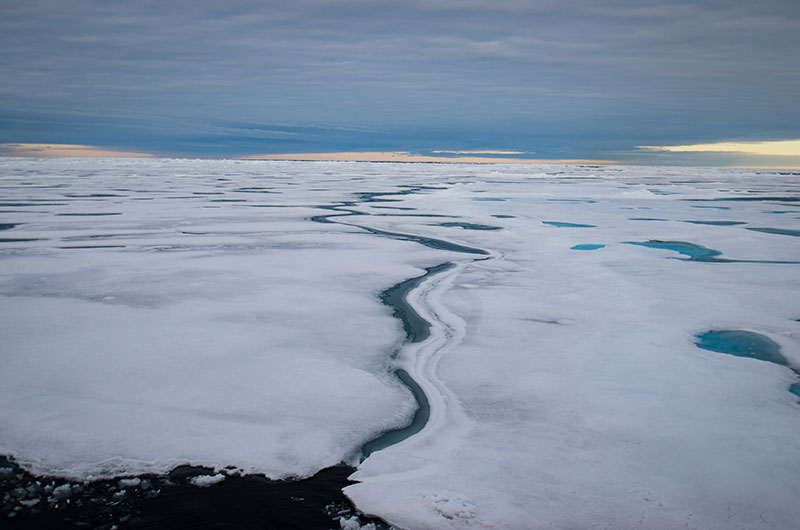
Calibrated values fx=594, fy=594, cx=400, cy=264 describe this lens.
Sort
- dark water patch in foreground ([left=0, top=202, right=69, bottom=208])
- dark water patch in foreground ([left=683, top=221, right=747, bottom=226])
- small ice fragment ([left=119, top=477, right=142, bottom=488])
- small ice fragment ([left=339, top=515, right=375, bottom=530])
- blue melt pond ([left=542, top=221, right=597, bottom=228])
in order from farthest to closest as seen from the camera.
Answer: dark water patch in foreground ([left=0, top=202, right=69, bottom=208]), dark water patch in foreground ([left=683, top=221, right=747, bottom=226]), blue melt pond ([left=542, top=221, right=597, bottom=228]), small ice fragment ([left=119, top=477, right=142, bottom=488]), small ice fragment ([left=339, top=515, right=375, bottom=530])

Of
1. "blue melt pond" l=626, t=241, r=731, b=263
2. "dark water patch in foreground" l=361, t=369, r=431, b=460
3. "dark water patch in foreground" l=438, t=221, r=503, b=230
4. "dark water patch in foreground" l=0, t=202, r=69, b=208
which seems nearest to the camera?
"dark water patch in foreground" l=361, t=369, r=431, b=460

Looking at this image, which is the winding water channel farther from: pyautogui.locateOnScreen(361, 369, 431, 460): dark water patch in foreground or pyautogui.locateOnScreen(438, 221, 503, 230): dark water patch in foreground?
pyautogui.locateOnScreen(438, 221, 503, 230): dark water patch in foreground

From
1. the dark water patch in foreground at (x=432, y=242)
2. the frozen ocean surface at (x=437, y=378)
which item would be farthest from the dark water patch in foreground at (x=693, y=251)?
the dark water patch in foreground at (x=432, y=242)

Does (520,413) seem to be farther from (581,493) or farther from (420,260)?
(420,260)

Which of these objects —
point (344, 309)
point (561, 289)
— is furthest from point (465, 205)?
point (344, 309)

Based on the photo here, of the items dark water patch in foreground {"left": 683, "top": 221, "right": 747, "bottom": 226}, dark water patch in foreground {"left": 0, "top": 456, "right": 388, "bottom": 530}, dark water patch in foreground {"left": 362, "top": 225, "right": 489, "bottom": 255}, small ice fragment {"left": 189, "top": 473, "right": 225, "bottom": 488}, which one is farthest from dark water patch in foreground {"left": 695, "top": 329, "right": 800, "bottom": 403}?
dark water patch in foreground {"left": 683, "top": 221, "right": 747, "bottom": 226}

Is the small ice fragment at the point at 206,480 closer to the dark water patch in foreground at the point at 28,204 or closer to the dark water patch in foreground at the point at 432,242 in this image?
the dark water patch in foreground at the point at 432,242
